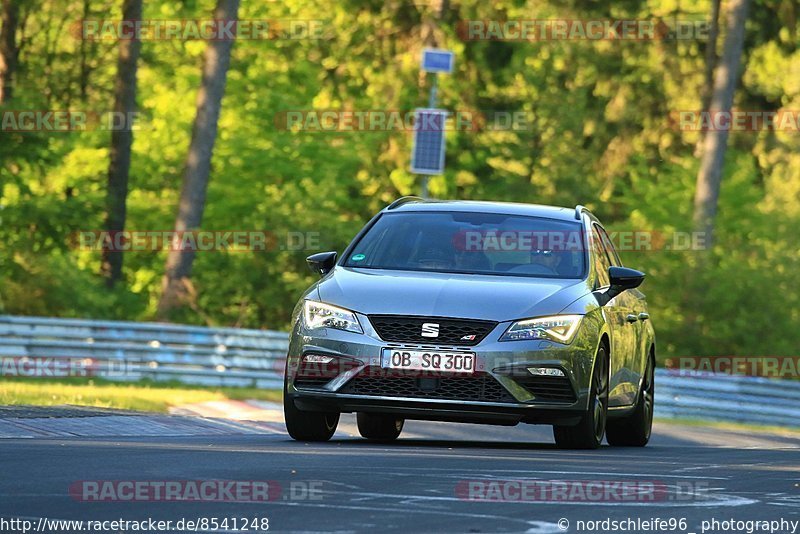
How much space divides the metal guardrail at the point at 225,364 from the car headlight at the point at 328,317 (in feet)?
55.7

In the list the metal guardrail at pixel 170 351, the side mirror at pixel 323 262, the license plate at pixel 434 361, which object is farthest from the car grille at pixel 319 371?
the metal guardrail at pixel 170 351

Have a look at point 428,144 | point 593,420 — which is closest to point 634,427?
point 593,420

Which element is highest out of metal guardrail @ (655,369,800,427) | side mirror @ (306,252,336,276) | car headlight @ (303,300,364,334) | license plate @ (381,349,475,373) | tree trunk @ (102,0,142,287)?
side mirror @ (306,252,336,276)

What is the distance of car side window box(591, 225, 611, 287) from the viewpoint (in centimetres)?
1441

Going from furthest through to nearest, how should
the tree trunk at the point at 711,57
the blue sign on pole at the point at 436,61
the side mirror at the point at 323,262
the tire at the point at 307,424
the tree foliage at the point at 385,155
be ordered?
1. the tree trunk at the point at 711,57
2. the tree foliage at the point at 385,155
3. the blue sign on pole at the point at 436,61
4. the side mirror at the point at 323,262
5. the tire at the point at 307,424

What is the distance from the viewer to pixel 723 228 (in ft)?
151

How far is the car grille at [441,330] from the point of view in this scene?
12.7 m

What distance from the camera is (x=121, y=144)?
41094 mm

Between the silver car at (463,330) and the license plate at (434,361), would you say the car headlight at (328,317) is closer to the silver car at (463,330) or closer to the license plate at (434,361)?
the silver car at (463,330)

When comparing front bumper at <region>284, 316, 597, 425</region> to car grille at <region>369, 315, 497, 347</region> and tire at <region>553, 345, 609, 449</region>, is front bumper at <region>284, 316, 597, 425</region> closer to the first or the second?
car grille at <region>369, 315, 497, 347</region>

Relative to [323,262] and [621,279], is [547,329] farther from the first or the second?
[323,262]

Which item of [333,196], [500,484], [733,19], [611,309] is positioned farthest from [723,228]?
[500,484]

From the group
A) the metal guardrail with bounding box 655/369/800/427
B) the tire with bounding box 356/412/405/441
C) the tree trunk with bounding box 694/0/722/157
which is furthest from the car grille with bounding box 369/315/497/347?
the tree trunk with bounding box 694/0/722/157

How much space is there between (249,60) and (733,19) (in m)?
13.1
